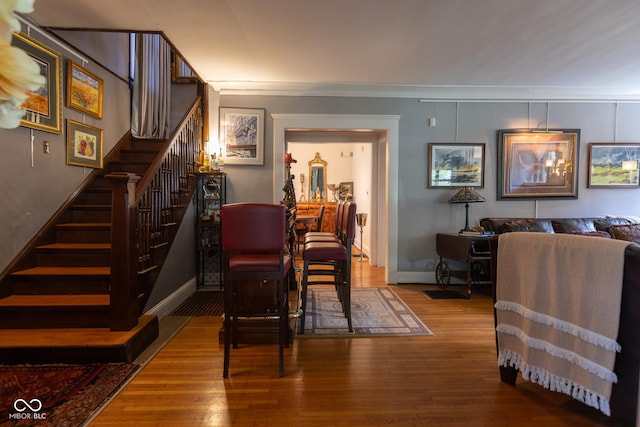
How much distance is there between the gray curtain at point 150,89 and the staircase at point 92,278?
1.08 metres

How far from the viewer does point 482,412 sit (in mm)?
1754

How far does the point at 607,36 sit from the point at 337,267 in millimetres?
3363

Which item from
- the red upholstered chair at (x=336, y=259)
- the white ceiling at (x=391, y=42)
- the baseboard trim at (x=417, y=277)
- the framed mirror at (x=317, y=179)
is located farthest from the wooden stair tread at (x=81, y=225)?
the framed mirror at (x=317, y=179)

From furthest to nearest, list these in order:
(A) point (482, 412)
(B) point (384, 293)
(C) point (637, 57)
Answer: (B) point (384, 293)
(C) point (637, 57)
(A) point (482, 412)

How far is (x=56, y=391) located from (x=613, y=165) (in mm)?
6740

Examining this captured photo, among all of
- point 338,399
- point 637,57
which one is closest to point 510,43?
point 637,57

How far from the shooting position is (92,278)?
2725 millimetres

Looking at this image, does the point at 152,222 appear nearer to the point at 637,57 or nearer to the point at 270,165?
the point at 270,165

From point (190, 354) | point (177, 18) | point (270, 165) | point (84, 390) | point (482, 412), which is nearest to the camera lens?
point (482, 412)

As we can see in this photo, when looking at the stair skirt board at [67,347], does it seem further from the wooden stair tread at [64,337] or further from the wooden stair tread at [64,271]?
the wooden stair tread at [64,271]

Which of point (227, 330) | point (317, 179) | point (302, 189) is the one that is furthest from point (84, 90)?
point (317, 179)

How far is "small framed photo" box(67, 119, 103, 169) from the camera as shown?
3.22 metres

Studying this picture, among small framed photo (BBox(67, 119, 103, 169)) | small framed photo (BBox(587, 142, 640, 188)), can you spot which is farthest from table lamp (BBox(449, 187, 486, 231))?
small framed photo (BBox(67, 119, 103, 169))

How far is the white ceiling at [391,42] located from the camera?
2.47 metres
